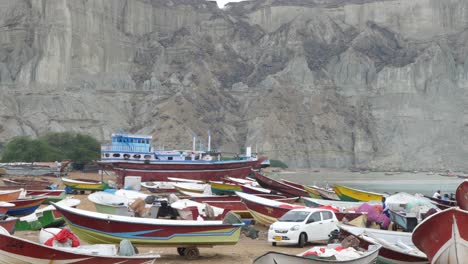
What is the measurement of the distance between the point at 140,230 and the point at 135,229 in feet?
0.47

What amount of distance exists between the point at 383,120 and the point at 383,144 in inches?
269

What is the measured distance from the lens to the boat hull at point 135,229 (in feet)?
59.4

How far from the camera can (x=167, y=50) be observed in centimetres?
16812

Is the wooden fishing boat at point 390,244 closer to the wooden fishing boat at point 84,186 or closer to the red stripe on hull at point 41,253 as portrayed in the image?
the red stripe on hull at point 41,253

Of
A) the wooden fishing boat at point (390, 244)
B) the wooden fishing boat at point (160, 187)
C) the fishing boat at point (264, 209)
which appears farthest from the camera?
the wooden fishing boat at point (160, 187)

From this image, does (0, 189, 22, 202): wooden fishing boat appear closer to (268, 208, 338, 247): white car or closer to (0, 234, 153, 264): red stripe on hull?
(268, 208, 338, 247): white car

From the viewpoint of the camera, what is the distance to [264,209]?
27938 mm

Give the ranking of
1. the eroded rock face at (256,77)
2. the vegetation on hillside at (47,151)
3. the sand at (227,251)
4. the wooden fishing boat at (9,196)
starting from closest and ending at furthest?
the sand at (227,251), the wooden fishing boat at (9,196), the vegetation on hillside at (47,151), the eroded rock face at (256,77)

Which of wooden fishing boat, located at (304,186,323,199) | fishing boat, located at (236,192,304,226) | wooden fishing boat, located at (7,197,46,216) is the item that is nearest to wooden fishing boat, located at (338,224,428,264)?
fishing boat, located at (236,192,304,226)

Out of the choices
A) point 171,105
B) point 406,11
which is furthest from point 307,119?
point 406,11

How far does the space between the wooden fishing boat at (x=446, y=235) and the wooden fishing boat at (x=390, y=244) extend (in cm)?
88

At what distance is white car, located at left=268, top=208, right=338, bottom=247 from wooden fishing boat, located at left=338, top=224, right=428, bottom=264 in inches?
125

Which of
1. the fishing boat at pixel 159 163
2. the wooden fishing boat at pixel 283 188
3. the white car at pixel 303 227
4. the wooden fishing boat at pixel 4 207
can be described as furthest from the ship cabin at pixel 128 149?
the white car at pixel 303 227

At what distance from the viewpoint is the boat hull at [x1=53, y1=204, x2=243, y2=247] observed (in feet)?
59.4
